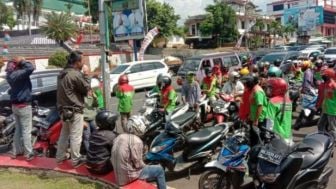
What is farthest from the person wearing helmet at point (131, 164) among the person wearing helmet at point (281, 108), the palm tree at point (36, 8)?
the palm tree at point (36, 8)

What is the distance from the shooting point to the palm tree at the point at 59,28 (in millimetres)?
50250

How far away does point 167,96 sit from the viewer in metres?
9.23

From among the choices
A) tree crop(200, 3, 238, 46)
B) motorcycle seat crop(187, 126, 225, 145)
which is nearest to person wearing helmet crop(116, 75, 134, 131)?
motorcycle seat crop(187, 126, 225, 145)

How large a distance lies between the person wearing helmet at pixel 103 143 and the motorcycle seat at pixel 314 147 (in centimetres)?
243

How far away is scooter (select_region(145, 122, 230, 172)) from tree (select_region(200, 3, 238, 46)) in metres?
55.6

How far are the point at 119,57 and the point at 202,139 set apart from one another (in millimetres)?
38906

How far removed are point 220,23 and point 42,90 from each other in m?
52.9

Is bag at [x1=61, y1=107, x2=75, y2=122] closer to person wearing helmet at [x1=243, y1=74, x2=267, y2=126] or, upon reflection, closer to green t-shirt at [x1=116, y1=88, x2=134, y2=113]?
person wearing helmet at [x1=243, y1=74, x2=267, y2=126]

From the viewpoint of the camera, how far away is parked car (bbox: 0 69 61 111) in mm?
10680

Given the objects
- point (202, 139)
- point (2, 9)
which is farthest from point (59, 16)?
point (202, 139)

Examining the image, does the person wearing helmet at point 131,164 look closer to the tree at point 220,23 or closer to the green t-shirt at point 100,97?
the green t-shirt at point 100,97

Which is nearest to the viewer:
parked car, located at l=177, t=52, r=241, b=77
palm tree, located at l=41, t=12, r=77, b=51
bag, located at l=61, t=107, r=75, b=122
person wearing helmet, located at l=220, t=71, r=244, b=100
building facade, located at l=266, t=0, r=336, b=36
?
bag, located at l=61, t=107, r=75, b=122

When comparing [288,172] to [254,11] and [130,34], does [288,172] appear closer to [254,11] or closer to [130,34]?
[130,34]

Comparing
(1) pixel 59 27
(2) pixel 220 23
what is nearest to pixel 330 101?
(1) pixel 59 27
